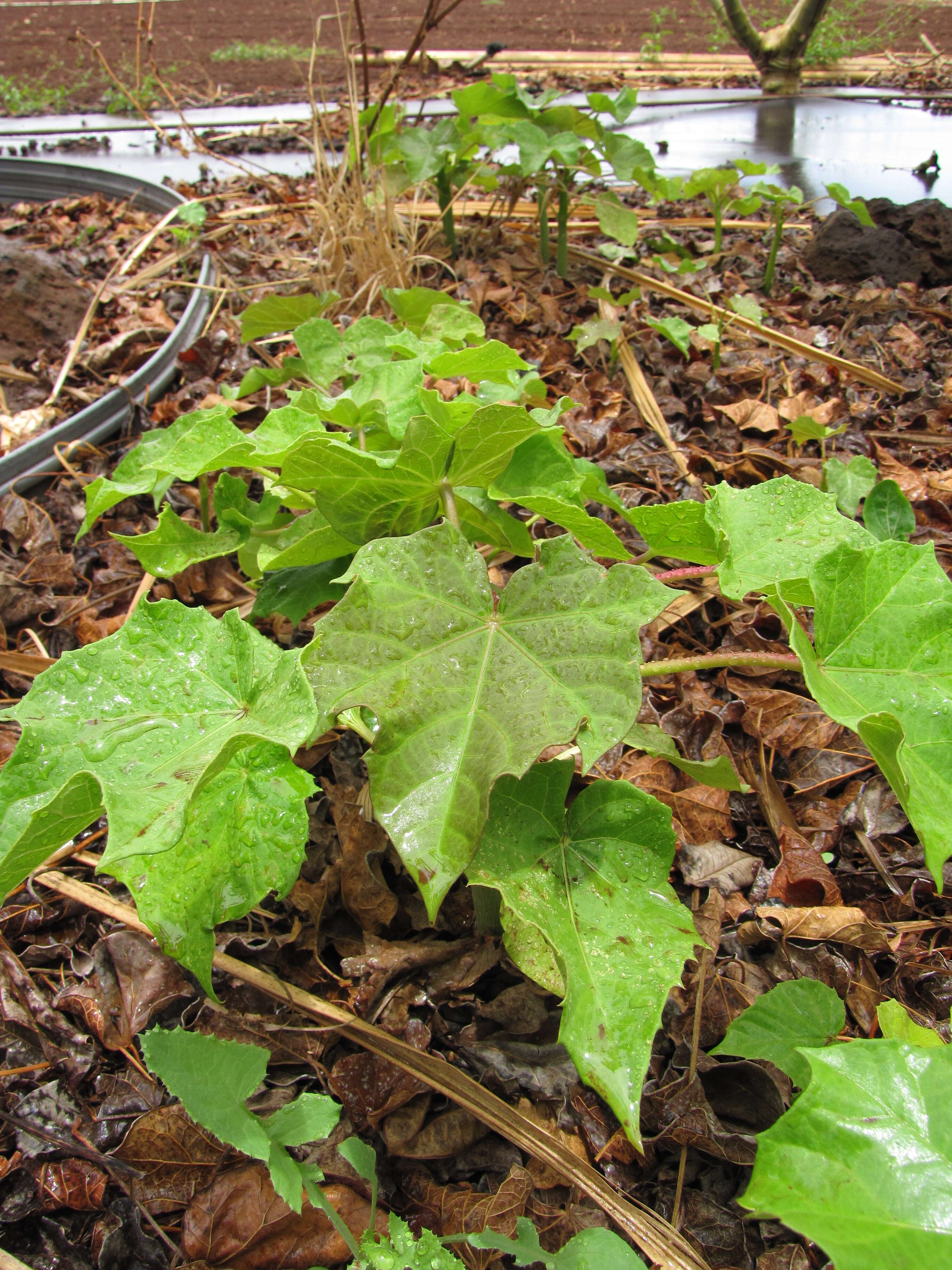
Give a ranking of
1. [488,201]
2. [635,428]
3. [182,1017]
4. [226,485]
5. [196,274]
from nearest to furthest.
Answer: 1. [182,1017]
2. [226,485]
3. [635,428]
4. [196,274]
5. [488,201]

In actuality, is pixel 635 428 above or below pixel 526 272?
below

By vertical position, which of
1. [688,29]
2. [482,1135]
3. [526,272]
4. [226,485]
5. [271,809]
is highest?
[688,29]

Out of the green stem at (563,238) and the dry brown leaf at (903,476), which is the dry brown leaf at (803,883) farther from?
the green stem at (563,238)

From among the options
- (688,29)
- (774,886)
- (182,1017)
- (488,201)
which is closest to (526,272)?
(488,201)

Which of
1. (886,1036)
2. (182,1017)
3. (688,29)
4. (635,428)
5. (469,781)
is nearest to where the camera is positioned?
(469,781)

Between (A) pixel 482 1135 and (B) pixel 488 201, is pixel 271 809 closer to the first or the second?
(A) pixel 482 1135

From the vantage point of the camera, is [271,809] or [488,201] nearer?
[271,809]

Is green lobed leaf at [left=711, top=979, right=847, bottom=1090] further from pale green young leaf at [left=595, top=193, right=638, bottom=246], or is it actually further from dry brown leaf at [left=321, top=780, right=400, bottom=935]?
pale green young leaf at [left=595, top=193, right=638, bottom=246]

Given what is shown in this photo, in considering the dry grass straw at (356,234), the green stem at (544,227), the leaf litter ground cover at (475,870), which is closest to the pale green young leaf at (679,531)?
the leaf litter ground cover at (475,870)
